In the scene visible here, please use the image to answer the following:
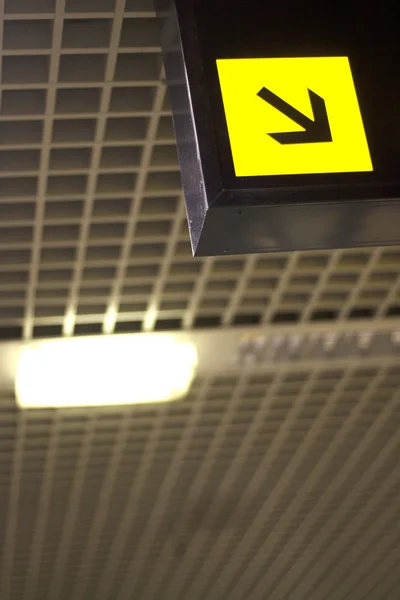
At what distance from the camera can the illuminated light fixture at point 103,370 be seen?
358 centimetres

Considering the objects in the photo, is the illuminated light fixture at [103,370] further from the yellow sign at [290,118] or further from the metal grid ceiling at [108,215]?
the yellow sign at [290,118]

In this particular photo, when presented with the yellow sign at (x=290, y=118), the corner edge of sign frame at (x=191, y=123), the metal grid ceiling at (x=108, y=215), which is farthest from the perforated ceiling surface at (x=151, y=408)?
the yellow sign at (x=290, y=118)

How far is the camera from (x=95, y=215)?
9.77ft

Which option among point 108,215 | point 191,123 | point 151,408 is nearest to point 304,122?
point 191,123

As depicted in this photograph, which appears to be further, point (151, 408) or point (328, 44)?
point (151, 408)

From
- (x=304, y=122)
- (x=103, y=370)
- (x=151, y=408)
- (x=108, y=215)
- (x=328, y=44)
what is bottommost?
(x=304, y=122)

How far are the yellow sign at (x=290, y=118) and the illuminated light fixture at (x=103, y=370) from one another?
80.7 inches

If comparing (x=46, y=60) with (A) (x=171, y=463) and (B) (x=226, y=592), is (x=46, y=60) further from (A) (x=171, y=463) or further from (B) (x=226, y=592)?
(B) (x=226, y=592)

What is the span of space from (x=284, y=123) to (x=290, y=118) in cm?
1

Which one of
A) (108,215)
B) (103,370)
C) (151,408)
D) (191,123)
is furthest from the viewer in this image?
(151,408)

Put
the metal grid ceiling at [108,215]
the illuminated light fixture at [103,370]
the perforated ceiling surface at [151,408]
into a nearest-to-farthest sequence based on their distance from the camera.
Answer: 1. the metal grid ceiling at [108,215]
2. the perforated ceiling surface at [151,408]
3. the illuminated light fixture at [103,370]

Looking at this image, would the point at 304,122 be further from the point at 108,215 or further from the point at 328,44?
the point at 108,215

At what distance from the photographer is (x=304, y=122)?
156 cm

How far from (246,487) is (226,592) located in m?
1.54
